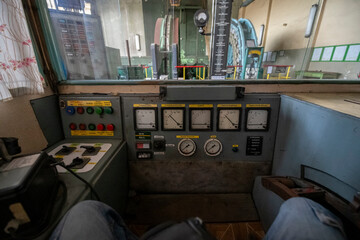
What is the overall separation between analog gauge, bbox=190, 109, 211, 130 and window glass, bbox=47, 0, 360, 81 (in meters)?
0.62

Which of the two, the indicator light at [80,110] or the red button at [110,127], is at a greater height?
the indicator light at [80,110]

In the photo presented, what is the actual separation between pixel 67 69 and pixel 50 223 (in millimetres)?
1033

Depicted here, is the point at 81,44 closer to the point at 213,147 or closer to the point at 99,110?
the point at 99,110

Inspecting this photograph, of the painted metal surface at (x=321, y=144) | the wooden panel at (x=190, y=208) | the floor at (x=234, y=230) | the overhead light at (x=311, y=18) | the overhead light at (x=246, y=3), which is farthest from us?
the overhead light at (x=246, y=3)

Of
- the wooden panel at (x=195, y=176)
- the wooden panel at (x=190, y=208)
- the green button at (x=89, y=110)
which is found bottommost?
the wooden panel at (x=190, y=208)

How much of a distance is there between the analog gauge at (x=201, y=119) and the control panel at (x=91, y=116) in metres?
0.54

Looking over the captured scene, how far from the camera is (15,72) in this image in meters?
0.84

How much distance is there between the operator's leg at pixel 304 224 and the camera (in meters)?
0.45

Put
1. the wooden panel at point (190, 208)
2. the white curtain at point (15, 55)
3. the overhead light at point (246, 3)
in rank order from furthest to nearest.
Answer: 1. the overhead light at point (246, 3)
2. the wooden panel at point (190, 208)
3. the white curtain at point (15, 55)

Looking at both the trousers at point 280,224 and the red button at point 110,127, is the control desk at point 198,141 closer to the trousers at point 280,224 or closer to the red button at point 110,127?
the red button at point 110,127

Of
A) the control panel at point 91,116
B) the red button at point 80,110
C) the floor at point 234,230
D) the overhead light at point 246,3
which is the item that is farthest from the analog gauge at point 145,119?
the overhead light at point 246,3

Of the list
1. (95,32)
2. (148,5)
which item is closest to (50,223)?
(95,32)

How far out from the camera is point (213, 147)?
4.11 feet

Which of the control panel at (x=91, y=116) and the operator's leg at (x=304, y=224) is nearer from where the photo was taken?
the operator's leg at (x=304, y=224)
